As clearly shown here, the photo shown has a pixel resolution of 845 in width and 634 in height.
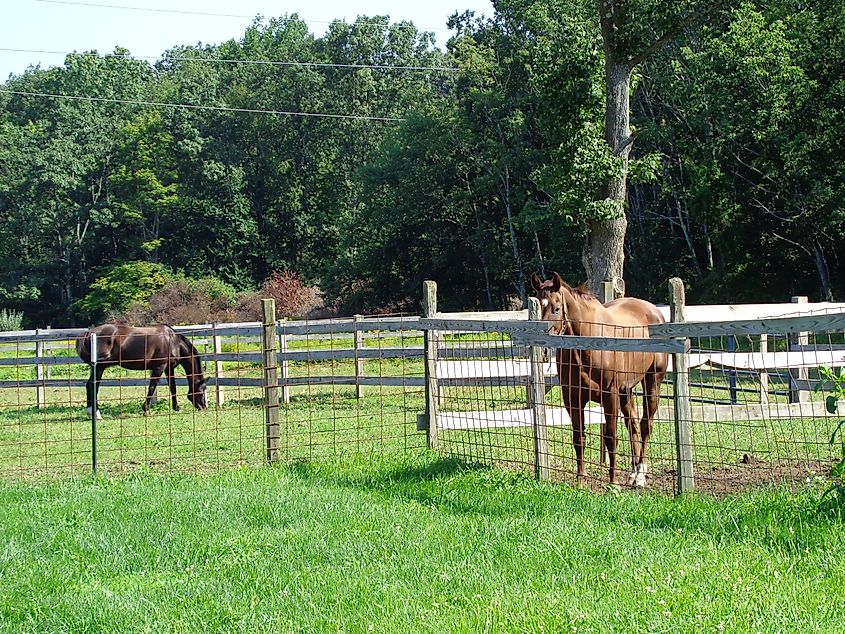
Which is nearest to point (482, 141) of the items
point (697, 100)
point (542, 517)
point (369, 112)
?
point (697, 100)

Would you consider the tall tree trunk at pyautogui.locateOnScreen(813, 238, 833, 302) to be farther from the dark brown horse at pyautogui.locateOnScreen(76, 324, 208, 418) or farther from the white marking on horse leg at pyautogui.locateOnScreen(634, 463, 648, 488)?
the white marking on horse leg at pyautogui.locateOnScreen(634, 463, 648, 488)

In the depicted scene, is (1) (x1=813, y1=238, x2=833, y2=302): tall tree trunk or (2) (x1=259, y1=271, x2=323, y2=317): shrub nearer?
(1) (x1=813, y1=238, x2=833, y2=302): tall tree trunk

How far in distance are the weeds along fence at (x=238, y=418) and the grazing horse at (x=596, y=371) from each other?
1937mm

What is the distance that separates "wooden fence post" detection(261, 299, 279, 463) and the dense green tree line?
933 centimetres

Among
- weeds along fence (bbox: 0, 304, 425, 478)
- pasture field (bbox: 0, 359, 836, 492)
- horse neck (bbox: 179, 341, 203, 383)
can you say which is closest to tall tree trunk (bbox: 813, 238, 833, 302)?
weeds along fence (bbox: 0, 304, 425, 478)

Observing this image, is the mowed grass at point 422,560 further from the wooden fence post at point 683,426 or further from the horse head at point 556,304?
the horse head at point 556,304

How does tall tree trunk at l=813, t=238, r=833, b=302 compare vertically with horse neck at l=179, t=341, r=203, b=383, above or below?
above

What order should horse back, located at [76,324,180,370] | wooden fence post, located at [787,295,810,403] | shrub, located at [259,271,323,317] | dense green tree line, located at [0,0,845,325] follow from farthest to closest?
shrub, located at [259,271,323,317] < dense green tree line, located at [0,0,845,325] < horse back, located at [76,324,180,370] < wooden fence post, located at [787,295,810,403]

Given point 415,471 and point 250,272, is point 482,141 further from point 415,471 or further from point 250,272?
point 415,471

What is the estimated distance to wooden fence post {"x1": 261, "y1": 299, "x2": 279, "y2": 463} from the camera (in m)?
9.22

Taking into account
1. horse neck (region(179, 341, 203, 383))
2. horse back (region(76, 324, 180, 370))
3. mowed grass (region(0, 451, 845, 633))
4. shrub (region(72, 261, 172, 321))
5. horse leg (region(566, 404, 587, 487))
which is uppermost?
shrub (region(72, 261, 172, 321))

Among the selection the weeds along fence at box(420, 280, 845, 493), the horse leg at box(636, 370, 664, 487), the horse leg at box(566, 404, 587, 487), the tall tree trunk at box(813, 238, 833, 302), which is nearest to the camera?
the weeds along fence at box(420, 280, 845, 493)

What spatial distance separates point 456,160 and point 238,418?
32777 millimetres

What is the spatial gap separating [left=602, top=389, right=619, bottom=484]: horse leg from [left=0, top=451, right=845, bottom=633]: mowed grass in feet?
2.13
